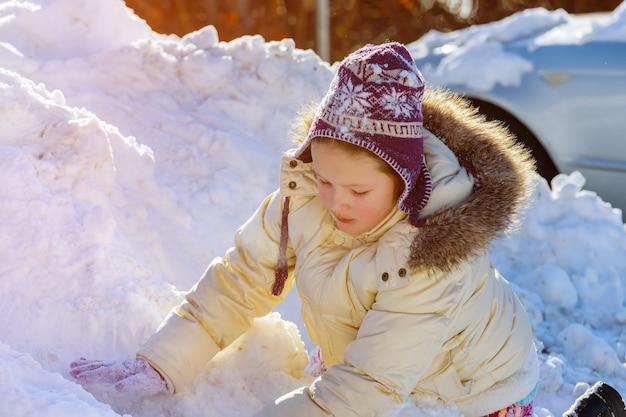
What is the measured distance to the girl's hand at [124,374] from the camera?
2262 millimetres

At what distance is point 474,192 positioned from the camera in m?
2.21

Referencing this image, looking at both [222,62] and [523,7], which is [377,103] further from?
[523,7]

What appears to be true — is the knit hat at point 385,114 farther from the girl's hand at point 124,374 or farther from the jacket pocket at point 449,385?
the girl's hand at point 124,374

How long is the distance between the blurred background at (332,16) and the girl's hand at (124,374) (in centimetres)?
568

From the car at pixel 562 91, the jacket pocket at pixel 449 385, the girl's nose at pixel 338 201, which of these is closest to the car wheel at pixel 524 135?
the car at pixel 562 91

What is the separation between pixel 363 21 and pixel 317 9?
4.69 ft

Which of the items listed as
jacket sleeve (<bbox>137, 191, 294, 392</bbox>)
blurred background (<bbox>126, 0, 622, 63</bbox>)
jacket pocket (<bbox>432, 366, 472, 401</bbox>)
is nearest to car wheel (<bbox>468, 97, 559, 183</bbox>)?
blurred background (<bbox>126, 0, 622, 63</bbox>)

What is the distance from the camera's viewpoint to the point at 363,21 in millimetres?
9141

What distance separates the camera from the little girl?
81.3 inches

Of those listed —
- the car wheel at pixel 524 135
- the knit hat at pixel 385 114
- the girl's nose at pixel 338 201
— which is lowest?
the car wheel at pixel 524 135

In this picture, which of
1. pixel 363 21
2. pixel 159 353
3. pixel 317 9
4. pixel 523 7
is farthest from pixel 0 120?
pixel 523 7

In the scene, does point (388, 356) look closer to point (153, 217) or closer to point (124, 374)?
point (124, 374)

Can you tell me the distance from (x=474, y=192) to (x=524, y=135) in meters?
3.25

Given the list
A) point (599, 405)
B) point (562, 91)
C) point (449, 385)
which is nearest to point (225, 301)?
point (449, 385)
